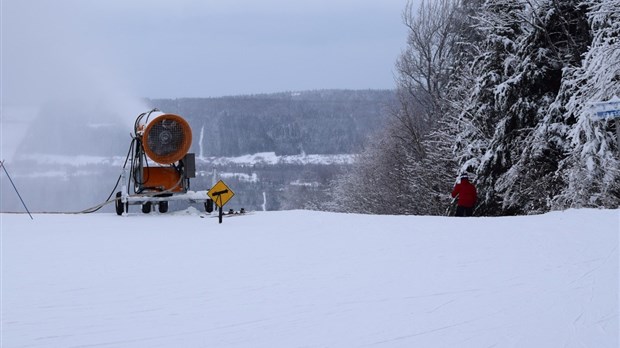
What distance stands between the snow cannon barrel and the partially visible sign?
31.2ft

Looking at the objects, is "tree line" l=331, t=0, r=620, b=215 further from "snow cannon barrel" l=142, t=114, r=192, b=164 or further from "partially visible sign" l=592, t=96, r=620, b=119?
"snow cannon barrel" l=142, t=114, r=192, b=164

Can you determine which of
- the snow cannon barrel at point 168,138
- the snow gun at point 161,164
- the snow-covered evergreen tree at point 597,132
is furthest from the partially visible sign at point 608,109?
the snow cannon barrel at point 168,138

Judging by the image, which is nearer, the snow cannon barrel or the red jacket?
the snow cannon barrel

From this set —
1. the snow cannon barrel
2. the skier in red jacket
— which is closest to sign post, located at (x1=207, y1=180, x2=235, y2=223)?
the snow cannon barrel

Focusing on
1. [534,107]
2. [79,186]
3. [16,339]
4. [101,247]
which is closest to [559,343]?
[16,339]

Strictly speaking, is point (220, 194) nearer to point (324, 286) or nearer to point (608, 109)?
point (324, 286)

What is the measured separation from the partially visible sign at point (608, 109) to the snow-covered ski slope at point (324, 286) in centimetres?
182

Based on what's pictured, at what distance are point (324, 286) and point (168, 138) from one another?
399 inches

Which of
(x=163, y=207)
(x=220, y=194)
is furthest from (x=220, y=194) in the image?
(x=163, y=207)

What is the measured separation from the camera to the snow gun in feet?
54.2

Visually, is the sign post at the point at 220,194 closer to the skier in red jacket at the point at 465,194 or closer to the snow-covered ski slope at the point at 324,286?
the snow-covered ski slope at the point at 324,286

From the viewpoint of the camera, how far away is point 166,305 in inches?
265

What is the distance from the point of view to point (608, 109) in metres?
11.1

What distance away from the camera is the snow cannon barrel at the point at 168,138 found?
54.6 feet
